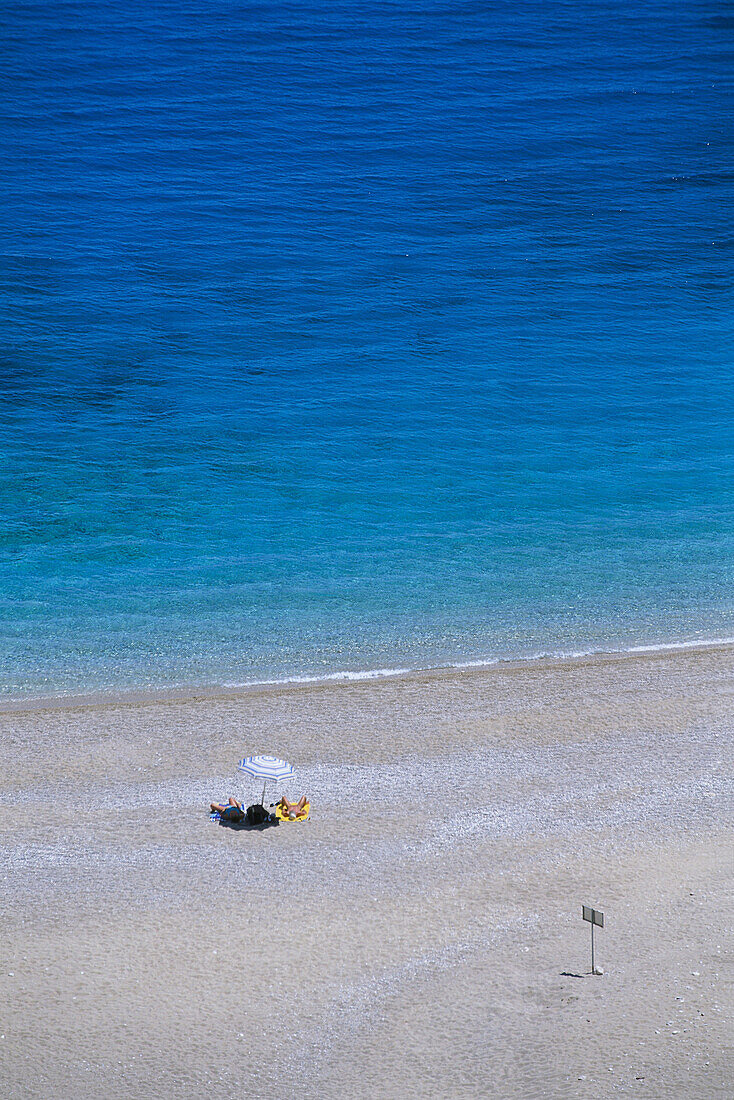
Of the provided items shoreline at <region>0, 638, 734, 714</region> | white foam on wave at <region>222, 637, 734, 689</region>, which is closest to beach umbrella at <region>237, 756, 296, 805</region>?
shoreline at <region>0, 638, 734, 714</region>

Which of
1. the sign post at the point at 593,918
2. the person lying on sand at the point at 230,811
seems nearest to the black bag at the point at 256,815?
the person lying on sand at the point at 230,811

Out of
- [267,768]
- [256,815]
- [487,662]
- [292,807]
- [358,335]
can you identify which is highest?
[358,335]

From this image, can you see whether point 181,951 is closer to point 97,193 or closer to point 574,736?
point 574,736

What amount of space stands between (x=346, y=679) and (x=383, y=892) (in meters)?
6.42

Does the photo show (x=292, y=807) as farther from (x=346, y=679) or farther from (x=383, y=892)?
(x=346, y=679)

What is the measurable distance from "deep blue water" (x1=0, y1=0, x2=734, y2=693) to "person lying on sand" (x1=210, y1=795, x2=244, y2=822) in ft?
15.8

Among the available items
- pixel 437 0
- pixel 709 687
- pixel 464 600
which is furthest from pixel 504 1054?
pixel 437 0

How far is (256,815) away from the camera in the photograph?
1770 cm

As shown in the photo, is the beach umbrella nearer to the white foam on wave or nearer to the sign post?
the white foam on wave

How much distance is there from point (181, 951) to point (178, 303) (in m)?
28.7

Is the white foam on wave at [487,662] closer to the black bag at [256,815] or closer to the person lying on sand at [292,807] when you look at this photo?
the person lying on sand at [292,807]

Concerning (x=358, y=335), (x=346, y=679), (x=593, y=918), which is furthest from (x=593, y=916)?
(x=358, y=335)

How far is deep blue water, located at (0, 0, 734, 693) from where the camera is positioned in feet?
82.2

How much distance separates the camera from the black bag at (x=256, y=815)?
17.7m
